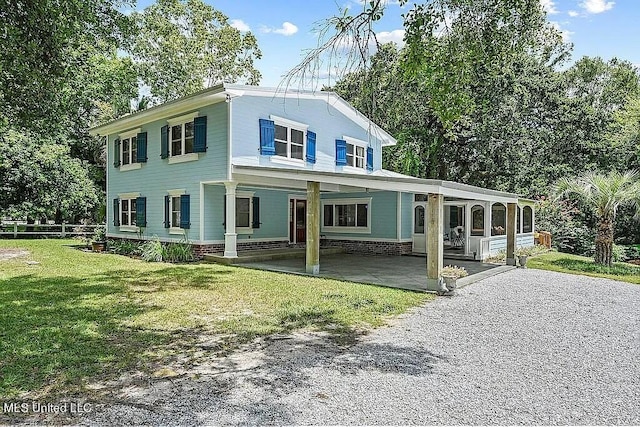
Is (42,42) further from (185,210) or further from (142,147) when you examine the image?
(142,147)

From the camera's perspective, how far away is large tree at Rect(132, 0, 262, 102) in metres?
29.0

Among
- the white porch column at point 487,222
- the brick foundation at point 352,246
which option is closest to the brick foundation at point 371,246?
the brick foundation at point 352,246

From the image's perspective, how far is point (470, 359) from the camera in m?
5.26

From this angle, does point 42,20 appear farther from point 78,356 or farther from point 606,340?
point 606,340

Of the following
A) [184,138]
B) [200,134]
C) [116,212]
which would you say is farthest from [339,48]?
[116,212]

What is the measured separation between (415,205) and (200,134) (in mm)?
8437

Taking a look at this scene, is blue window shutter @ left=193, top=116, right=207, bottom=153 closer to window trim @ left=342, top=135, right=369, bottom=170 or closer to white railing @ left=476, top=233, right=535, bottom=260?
window trim @ left=342, top=135, right=369, bottom=170

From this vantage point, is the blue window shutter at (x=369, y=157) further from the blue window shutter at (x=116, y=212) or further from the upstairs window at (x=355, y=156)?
the blue window shutter at (x=116, y=212)

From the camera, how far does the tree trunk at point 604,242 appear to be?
14.6m

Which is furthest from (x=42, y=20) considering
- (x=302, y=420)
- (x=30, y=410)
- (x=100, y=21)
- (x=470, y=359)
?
(x=470, y=359)

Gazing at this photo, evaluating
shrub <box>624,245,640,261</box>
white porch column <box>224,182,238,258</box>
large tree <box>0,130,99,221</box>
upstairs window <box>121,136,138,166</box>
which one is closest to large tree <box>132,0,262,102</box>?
large tree <box>0,130,99,221</box>

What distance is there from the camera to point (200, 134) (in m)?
14.3

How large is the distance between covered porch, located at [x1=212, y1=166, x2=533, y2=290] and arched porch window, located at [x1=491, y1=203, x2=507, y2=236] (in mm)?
57

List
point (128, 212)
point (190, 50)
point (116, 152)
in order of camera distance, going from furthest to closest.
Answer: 1. point (190, 50)
2. point (116, 152)
3. point (128, 212)
